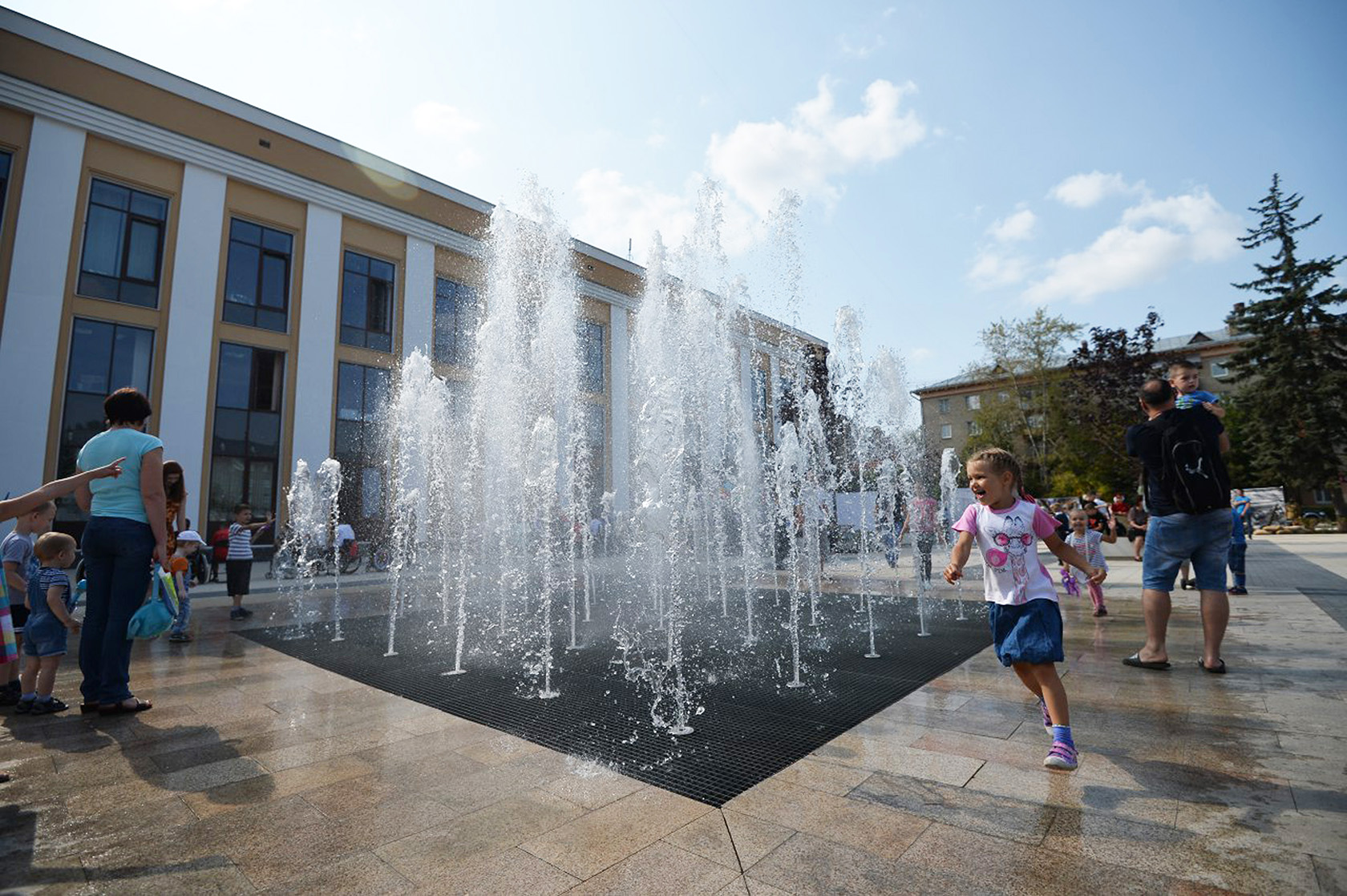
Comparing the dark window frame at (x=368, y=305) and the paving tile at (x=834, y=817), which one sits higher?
the dark window frame at (x=368, y=305)

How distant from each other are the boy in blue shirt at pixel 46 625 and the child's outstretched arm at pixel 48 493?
965 mm

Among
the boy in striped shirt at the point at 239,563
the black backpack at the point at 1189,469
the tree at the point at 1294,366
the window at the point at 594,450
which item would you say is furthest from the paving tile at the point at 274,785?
the tree at the point at 1294,366

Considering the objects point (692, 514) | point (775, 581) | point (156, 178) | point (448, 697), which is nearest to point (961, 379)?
point (692, 514)

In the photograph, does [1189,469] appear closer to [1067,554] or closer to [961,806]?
[1067,554]

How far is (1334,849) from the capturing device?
206 centimetres

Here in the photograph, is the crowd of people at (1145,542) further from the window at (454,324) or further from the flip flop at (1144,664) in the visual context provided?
the window at (454,324)

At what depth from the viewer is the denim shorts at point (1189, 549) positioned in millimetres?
4137

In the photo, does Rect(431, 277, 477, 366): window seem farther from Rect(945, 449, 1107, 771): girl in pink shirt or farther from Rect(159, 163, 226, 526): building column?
Rect(945, 449, 1107, 771): girl in pink shirt

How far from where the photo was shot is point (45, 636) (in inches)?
155

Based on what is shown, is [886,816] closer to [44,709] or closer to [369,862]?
[369,862]

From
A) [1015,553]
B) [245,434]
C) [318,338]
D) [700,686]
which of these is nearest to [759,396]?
[318,338]

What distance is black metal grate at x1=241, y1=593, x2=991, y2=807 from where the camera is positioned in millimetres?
3197

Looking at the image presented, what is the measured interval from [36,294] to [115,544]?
1671cm

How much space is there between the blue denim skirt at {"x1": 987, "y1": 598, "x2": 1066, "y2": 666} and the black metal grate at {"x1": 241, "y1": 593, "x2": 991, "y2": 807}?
3.41ft
